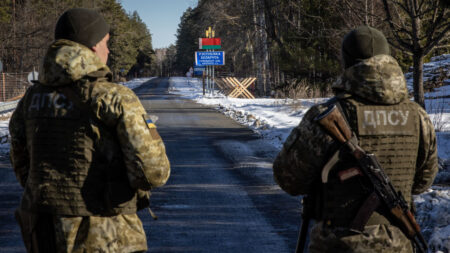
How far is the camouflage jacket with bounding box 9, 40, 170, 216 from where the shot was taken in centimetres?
253

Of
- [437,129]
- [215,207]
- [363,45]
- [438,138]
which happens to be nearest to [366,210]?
[363,45]

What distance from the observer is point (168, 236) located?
18.1 feet

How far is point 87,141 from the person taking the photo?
256cm

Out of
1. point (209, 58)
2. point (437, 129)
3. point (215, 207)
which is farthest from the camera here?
point (209, 58)

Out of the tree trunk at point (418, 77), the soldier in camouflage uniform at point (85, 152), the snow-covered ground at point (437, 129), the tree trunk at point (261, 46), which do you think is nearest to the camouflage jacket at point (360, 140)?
the soldier in camouflage uniform at point (85, 152)

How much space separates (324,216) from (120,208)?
39.3 inches

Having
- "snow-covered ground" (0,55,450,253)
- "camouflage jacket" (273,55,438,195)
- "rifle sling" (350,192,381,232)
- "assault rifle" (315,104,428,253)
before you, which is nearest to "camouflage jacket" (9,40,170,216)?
"camouflage jacket" (273,55,438,195)

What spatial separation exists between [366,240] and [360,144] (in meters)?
0.46

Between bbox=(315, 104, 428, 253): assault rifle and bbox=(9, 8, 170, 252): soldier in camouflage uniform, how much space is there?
0.83 m

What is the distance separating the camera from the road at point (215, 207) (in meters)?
5.32

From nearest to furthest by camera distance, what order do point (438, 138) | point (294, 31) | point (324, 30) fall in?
point (438, 138) → point (324, 30) → point (294, 31)

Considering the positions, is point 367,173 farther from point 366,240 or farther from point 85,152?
point 85,152

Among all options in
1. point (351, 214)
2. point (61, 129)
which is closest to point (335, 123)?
point (351, 214)

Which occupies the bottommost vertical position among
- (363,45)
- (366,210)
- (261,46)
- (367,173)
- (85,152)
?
(366,210)
